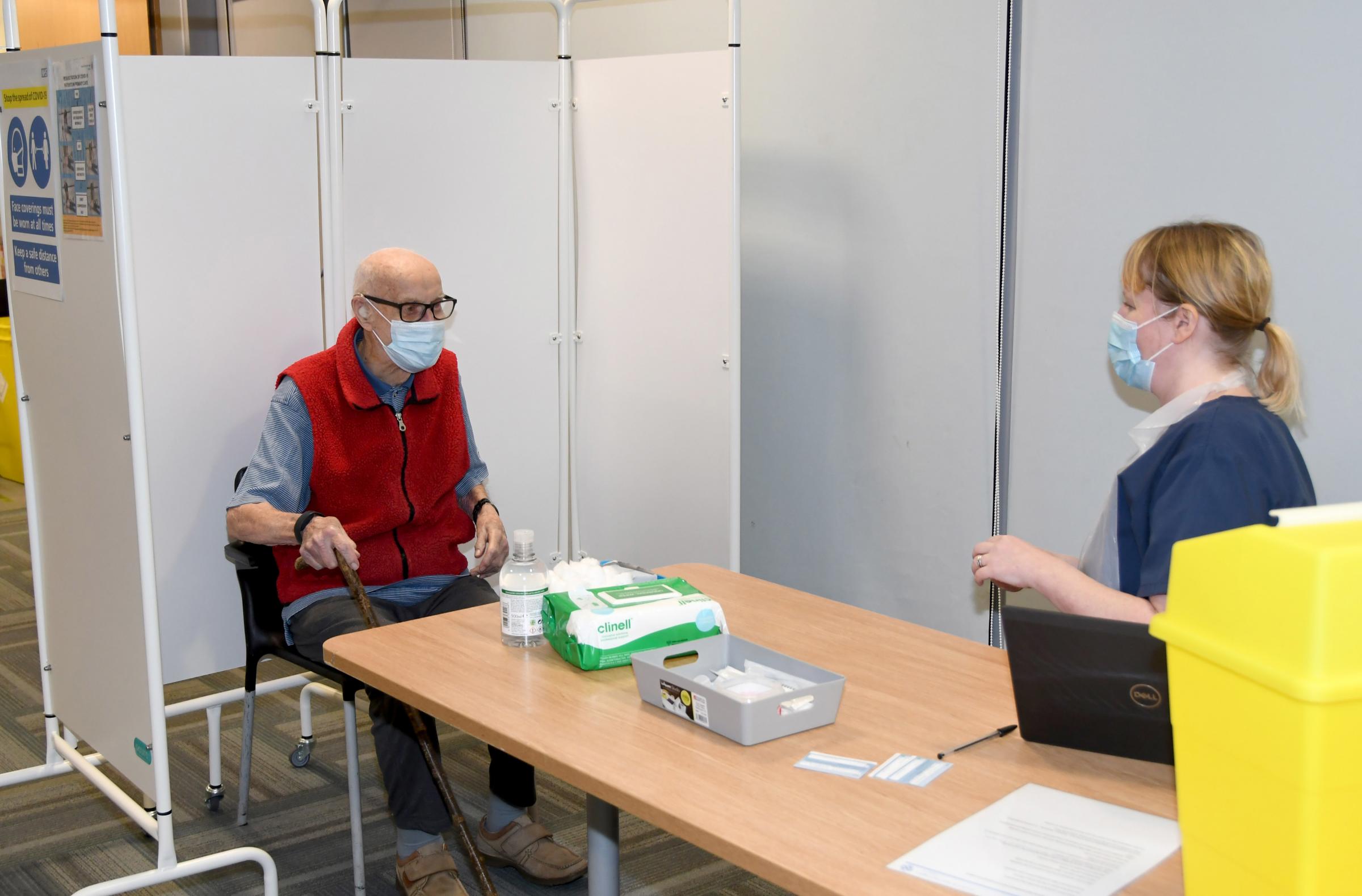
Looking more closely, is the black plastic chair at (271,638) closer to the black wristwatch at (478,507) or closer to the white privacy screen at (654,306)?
the black wristwatch at (478,507)

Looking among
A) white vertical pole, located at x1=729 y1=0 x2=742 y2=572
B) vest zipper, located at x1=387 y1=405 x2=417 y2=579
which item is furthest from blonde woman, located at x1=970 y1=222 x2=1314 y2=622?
vest zipper, located at x1=387 y1=405 x2=417 y2=579

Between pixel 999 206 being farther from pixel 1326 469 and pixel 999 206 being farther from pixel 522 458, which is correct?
pixel 522 458

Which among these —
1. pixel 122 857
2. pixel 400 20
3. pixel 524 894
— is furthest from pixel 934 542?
pixel 400 20

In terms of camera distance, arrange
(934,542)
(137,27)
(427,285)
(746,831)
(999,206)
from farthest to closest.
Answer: (137,27) < (934,542) < (999,206) < (427,285) < (746,831)

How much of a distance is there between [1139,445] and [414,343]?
1465 millimetres

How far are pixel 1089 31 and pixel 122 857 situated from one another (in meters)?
2.78

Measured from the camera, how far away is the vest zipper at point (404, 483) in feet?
8.53

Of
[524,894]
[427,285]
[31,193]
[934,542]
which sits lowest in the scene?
[524,894]

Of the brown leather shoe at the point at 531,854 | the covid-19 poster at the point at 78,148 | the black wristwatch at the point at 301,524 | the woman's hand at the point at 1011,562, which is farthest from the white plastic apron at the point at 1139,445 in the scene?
the covid-19 poster at the point at 78,148

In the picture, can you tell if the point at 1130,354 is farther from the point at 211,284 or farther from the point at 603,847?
the point at 211,284

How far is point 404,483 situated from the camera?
103 inches

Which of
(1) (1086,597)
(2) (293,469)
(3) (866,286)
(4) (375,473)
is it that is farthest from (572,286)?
(1) (1086,597)

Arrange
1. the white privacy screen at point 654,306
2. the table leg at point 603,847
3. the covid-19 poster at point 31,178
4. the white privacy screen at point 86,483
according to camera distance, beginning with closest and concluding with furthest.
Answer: the table leg at point 603,847 < the white privacy screen at point 86,483 < the covid-19 poster at point 31,178 < the white privacy screen at point 654,306

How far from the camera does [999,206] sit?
291 centimetres
